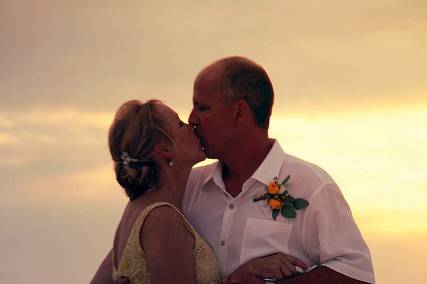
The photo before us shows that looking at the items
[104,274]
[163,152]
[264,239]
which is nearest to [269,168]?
[264,239]

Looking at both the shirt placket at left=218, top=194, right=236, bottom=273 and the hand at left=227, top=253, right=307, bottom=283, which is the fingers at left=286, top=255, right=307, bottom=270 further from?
the shirt placket at left=218, top=194, right=236, bottom=273

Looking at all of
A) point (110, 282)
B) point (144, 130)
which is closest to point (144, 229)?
point (144, 130)

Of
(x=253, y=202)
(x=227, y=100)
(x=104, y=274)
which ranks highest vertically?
(x=227, y=100)

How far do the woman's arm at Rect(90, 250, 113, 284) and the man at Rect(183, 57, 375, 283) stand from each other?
747 millimetres

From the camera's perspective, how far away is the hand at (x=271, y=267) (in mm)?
7859

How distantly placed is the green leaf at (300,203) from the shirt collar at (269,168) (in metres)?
0.28

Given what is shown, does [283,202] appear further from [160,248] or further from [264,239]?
[160,248]

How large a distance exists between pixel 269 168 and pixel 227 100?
62 centimetres

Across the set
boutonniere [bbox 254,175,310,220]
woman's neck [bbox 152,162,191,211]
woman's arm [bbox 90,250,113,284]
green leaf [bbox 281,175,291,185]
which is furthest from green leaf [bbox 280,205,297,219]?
woman's arm [bbox 90,250,113,284]

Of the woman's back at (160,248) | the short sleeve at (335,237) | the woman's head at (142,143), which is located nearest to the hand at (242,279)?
the woman's back at (160,248)

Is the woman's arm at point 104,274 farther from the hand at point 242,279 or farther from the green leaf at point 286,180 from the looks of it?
the green leaf at point 286,180

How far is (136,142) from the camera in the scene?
7449 millimetres

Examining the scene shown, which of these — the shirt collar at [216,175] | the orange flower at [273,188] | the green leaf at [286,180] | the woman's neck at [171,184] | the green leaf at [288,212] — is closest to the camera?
the woman's neck at [171,184]

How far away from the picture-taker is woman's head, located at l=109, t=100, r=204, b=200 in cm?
746
